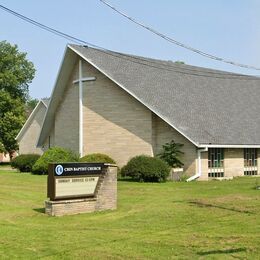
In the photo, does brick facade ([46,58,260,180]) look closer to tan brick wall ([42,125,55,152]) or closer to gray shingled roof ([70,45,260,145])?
gray shingled roof ([70,45,260,145])

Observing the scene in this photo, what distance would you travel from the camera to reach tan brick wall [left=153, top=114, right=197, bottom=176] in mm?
28297

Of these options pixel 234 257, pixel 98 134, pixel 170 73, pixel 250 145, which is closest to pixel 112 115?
pixel 98 134

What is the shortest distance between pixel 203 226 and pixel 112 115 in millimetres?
20330

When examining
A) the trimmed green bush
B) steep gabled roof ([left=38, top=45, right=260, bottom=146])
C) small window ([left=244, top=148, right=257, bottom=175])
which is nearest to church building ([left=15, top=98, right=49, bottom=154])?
steep gabled roof ([left=38, top=45, right=260, bottom=146])

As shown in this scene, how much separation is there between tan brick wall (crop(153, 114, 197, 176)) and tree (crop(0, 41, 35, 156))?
3672 centimetres

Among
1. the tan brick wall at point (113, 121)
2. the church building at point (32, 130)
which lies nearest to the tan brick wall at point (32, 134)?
the church building at point (32, 130)

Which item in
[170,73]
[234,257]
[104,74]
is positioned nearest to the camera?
[234,257]

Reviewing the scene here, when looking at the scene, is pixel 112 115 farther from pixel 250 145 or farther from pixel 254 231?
pixel 254 231

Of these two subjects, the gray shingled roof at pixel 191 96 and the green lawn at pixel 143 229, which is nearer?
the green lawn at pixel 143 229

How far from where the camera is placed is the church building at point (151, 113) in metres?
29.2

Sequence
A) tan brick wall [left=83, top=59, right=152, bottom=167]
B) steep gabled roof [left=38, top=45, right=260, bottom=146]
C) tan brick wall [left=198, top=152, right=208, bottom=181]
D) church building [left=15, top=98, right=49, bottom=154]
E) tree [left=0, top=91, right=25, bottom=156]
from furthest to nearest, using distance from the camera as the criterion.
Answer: tree [left=0, top=91, right=25, bottom=156], church building [left=15, top=98, right=49, bottom=154], tan brick wall [left=83, top=59, right=152, bottom=167], steep gabled roof [left=38, top=45, right=260, bottom=146], tan brick wall [left=198, top=152, right=208, bottom=181]

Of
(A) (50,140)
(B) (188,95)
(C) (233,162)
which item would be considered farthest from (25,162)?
(C) (233,162)

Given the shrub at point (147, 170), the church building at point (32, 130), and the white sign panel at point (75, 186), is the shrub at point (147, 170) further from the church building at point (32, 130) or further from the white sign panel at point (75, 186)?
the church building at point (32, 130)

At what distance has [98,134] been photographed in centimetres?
3297
